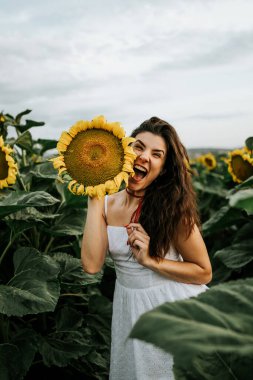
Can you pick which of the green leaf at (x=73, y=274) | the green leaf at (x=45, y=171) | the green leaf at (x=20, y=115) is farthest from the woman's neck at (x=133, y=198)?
the green leaf at (x=20, y=115)

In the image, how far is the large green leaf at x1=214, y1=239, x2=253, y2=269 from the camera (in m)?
2.95

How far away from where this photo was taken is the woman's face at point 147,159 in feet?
6.32

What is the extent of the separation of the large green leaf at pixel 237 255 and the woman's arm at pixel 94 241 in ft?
4.08

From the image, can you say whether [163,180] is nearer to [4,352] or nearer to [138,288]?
[138,288]

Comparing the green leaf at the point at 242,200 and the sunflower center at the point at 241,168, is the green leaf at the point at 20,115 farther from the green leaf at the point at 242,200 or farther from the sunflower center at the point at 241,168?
the green leaf at the point at 242,200

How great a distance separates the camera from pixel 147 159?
1917 mm

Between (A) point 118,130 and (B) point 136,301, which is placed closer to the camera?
(A) point 118,130

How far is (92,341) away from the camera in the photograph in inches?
105

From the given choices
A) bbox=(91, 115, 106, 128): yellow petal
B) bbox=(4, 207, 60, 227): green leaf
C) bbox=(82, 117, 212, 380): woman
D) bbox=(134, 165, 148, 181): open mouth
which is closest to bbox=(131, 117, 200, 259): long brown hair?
bbox=(82, 117, 212, 380): woman

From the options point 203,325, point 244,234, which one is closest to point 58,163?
point 203,325

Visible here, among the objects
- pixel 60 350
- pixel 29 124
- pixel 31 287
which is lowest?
pixel 60 350

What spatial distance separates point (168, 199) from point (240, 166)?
1.88 metres

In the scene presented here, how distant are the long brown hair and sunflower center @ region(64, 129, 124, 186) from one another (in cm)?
41

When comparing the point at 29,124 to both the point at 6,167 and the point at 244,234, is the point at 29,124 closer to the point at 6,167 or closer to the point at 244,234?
the point at 6,167
